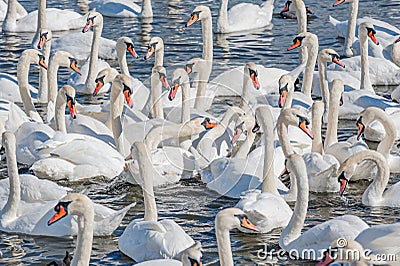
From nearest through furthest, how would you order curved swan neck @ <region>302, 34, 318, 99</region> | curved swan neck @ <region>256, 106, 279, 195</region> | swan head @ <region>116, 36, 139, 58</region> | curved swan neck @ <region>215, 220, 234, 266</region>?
curved swan neck @ <region>215, 220, 234, 266</region> < curved swan neck @ <region>256, 106, 279, 195</region> < curved swan neck @ <region>302, 34, 318, 99</region> < swan head @ <region>116, 36, 139, 58</region>

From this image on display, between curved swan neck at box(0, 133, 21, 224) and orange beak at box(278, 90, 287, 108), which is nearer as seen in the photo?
curved swan neck at box(0, 133, 21, 224)

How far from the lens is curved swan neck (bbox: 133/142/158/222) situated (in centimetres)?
1109

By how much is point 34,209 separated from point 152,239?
1821 millimetres

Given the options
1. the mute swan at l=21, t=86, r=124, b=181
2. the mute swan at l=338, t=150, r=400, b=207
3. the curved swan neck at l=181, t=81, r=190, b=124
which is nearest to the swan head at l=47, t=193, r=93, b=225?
the mute swan at l=21, t=86, r=124, b=181

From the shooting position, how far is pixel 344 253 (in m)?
8.75

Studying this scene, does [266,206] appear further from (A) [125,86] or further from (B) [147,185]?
(A) [125,86]

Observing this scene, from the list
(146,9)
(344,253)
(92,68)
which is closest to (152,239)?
(344,253)


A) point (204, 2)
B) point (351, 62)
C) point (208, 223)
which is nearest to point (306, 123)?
point (208, 223)

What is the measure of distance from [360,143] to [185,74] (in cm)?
271

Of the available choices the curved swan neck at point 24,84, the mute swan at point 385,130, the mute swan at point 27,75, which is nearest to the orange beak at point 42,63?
the mute swan at point 27,75

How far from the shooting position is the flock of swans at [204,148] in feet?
33.6

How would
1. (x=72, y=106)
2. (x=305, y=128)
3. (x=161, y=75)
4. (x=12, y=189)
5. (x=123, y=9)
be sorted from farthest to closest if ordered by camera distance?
(x=123, y=9) < (x=161, y=75) < (x=72, y=106) < (x=305, y=128) < (x=12, y=189)

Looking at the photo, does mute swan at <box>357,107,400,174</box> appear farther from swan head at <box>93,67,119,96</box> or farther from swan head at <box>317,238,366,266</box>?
swan head at <box>317,238,366,266</box>

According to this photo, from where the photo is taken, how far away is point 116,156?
43.6ft
